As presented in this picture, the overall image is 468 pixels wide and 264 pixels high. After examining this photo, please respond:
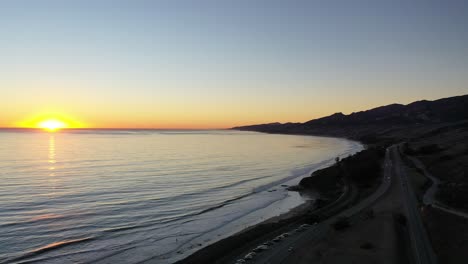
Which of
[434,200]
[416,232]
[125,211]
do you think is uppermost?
[434,200]

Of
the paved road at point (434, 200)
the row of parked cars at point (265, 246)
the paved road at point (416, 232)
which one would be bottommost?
the row of parked cars at point (265, 246)

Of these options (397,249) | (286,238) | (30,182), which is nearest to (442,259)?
(397,249)

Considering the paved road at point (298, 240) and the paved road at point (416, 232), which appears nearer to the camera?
the paved road at point (416, 232)

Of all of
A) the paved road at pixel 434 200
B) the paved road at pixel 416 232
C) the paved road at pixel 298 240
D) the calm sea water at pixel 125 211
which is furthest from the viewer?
the paved road at pixel 434 200

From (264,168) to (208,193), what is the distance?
36.0 m

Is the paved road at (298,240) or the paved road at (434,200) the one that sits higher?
the paved road at (434,200)

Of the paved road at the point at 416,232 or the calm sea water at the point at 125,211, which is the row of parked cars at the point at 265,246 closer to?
the calm sea water at the point at 125,211

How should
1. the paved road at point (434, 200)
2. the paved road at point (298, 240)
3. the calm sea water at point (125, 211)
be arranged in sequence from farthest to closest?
the paved road at point (434, 200) → the calm sea water at point (125, 211) → the paved road at point (298, 240)

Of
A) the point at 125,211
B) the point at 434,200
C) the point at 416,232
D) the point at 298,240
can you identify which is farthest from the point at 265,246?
the point at 434,200

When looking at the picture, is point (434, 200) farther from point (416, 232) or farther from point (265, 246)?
point (265, 246)

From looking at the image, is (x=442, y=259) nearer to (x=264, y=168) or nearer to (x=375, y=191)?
(x=375, y=191)

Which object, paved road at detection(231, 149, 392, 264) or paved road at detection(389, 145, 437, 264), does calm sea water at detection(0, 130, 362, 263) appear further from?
paved road at detection(389, 145, 437, 264)

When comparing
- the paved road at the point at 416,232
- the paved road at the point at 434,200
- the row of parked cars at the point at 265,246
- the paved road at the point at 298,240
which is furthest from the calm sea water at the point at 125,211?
the paved road at the point at 434,200

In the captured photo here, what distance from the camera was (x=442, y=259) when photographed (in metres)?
24.4
